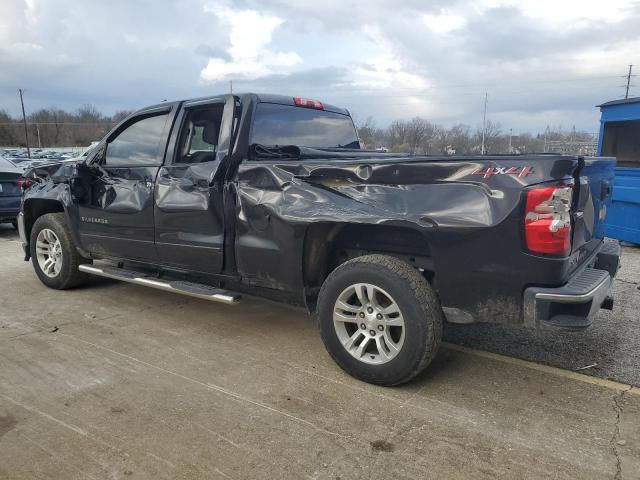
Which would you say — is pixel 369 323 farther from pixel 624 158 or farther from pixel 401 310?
pixel 624 158

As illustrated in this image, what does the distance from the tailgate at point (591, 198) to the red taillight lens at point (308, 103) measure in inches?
102

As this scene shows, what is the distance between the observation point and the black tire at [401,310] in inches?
127

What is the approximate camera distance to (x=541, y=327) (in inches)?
119

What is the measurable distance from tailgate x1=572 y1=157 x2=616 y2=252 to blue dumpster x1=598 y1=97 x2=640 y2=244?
4548 mm

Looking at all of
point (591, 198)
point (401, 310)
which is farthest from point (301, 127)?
point (591, 198)

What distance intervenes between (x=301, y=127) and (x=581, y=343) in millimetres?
3073

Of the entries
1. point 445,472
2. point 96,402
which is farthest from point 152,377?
point 445,472

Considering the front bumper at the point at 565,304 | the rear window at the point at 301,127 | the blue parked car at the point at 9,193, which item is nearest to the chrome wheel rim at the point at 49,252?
the rear window at the point at 301,127

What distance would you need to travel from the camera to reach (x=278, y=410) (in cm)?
316

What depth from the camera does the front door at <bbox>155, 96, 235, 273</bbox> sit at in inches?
165

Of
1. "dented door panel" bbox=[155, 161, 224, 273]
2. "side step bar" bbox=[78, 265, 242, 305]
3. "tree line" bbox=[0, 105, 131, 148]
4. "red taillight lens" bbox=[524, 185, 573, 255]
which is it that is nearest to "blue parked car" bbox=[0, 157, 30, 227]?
"side step bar" bbox=[78, 265, 242, 305]

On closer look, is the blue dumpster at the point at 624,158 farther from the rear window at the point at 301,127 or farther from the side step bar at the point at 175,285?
the side step bar at the point at 175,285

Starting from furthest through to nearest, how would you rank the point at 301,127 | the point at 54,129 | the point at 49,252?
the point at 54,129
the point at 49,252
the point at 301,127

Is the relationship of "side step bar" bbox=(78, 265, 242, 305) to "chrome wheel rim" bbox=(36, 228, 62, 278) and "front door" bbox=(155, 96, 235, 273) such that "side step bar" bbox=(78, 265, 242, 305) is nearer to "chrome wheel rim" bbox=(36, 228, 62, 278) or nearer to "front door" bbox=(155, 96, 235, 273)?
"front door" bbox=(155, 96, 235, 273)
